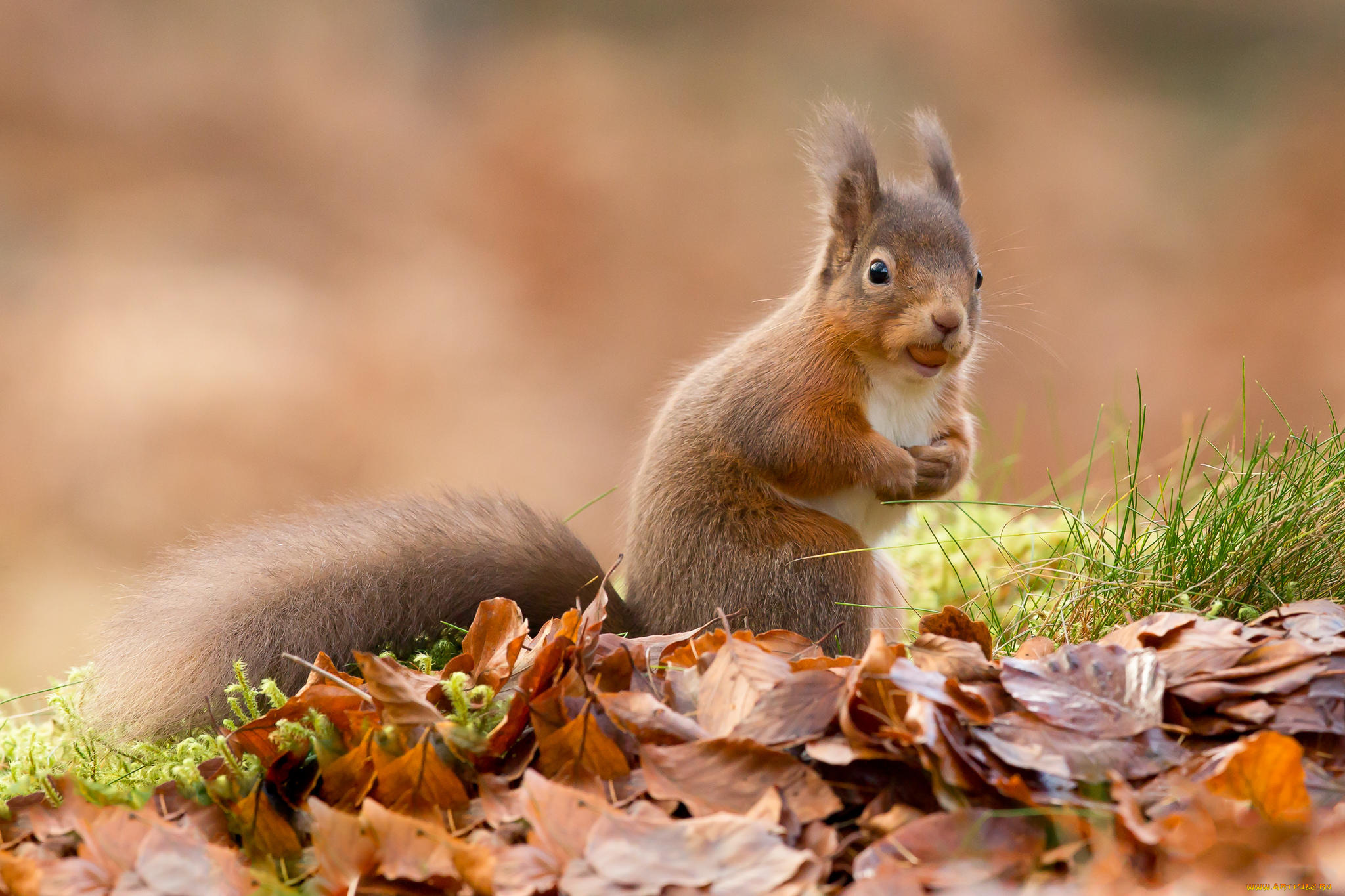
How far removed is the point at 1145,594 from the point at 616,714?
0.88m

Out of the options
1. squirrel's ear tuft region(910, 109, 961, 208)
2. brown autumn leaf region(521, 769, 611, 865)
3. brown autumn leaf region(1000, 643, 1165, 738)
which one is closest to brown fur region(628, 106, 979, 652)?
squirrel's ear tuft region(910, 109, 961, 208)

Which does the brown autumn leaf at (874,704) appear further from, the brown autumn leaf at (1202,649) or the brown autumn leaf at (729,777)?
the brown autumn leaf at (1202,649)

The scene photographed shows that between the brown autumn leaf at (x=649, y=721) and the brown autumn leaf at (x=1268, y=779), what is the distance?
52cm

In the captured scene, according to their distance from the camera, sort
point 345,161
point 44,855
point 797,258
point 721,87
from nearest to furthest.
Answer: point 44,855, point 797,258, point 345,161, point 721,87

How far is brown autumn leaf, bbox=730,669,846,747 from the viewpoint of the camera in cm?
116

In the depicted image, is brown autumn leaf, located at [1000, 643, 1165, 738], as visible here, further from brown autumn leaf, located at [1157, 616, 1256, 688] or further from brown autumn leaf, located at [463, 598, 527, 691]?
brown autumn leaf, located at [463, 598, 527, 691]

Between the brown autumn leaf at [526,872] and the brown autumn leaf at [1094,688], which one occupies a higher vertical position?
the brown autumn leaf at [1094,688]

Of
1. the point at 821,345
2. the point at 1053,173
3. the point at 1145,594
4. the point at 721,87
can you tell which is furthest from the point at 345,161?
the point at 1145,594

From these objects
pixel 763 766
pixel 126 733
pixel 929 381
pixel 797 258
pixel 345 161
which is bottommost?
pixel 126 733

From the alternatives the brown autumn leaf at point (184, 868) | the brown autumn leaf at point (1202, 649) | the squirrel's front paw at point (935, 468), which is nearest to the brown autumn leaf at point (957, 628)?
the brown autumn leaf at point (1202, 649)

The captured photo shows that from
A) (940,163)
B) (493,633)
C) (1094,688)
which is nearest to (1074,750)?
(1094,688)

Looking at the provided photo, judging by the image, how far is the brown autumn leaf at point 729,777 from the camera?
1.10m

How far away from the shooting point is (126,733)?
1.63 metres

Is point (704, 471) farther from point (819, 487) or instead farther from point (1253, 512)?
point (1253, 512)
